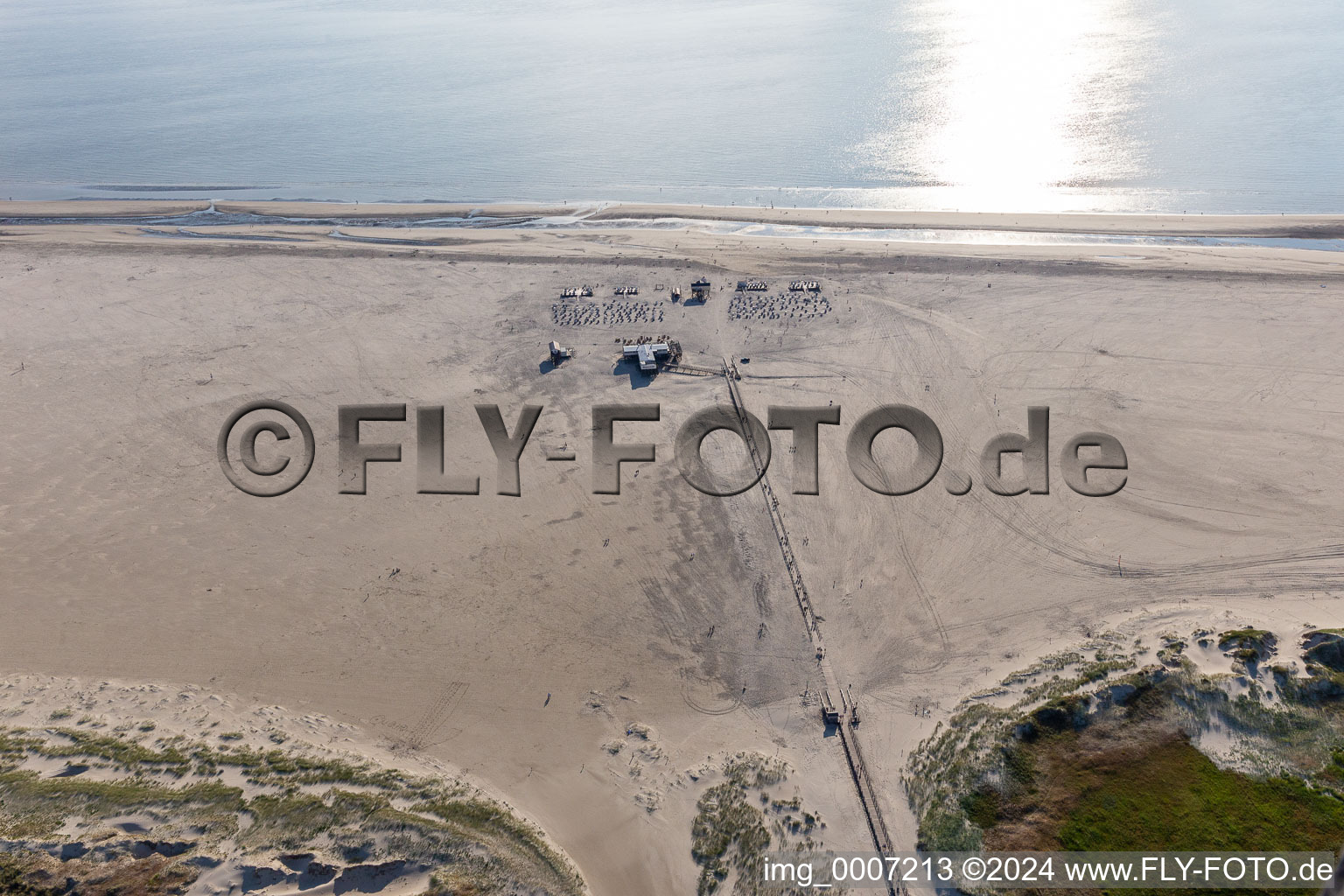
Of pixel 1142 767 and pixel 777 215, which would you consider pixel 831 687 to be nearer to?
pixel 1142 767

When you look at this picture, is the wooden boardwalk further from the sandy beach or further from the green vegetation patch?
the green vegetation patch

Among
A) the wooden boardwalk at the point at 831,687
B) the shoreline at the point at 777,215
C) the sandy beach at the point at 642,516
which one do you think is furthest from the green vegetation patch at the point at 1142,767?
the shoreline at the point at 777,215

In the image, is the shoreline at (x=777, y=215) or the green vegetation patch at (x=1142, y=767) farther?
the shoreline at (x=777, y=215)

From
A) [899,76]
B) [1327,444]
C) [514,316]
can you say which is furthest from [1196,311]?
[899,76]

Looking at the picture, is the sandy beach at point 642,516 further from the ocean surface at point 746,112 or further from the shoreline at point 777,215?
the ocean surface at point 746,112

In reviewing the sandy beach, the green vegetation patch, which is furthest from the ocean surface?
the green vegetation patch

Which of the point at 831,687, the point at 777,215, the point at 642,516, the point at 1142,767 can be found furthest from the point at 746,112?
the point at 1142,767

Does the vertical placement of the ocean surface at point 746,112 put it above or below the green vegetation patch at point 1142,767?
above
